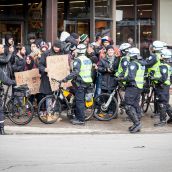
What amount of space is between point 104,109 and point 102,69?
982 millimetres

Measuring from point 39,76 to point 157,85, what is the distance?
2901 millimetres

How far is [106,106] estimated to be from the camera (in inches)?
565

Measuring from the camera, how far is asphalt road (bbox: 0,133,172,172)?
30.5 feet

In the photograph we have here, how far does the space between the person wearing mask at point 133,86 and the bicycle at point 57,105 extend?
135 cm

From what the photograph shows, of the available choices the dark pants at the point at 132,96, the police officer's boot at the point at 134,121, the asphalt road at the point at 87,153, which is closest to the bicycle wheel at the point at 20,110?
the asphalt road at the point at 87,153

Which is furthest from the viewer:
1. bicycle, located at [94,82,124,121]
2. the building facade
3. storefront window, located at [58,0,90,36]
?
storefront window, located at [58,0,90,36]

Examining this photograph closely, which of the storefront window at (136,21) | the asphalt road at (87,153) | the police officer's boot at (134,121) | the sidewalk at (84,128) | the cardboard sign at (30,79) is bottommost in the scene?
the asphalt road at (87,153)

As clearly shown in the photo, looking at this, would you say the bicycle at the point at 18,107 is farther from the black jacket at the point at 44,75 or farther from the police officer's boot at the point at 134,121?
the police officer's boot at the point at 134,121

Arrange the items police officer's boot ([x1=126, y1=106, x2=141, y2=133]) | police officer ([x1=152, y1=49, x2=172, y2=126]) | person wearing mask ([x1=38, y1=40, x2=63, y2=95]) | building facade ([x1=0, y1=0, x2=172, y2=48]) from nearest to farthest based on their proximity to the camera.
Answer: police officer's boot ([x1=126, y1=106, x2=141, y2=133]), police officer ([x1=152, y1=49, x2=172, y2=126]), person wearing mask ([x1=38, y1=40, x2=63, y2=95]), building facade ([x1=0, y1=0, x2=172, y2=48])

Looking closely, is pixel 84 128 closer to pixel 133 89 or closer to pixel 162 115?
pixel 133 89

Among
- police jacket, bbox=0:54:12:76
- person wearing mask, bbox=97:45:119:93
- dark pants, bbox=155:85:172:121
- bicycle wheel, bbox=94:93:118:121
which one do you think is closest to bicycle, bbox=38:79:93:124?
bicycle wheel, bbox=94:93:118:121

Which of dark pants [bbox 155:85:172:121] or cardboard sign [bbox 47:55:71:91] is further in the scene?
cardboard sign [bbox 47:55:71:91]

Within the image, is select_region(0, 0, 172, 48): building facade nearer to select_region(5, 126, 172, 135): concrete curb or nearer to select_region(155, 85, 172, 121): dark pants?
select_region(155, 85, 172, 121): dark pants

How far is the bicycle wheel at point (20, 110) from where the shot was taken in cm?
1359
